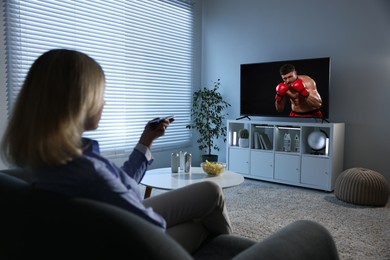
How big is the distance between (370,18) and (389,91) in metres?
0.81

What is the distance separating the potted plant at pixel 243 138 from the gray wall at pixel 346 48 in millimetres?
1001

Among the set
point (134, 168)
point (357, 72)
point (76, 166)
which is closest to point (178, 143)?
point (357, 72)

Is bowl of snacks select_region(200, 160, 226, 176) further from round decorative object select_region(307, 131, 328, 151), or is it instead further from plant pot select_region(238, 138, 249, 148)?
plant pot select_region(238, 138, 249, 148)

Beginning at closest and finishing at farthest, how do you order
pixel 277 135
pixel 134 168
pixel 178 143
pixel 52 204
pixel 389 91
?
pixel 52 204, pixel 134 168, pixel 389 91, pixel 277 135, pixel 178 143

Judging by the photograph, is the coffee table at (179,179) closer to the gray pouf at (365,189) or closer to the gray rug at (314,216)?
the gray rug at (314,216)

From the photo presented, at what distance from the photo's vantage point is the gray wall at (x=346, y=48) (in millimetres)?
3586

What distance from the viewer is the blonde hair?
0.72 m

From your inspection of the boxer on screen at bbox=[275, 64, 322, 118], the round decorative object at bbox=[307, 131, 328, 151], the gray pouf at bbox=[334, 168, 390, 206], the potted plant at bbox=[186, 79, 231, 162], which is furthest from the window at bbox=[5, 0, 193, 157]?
the gray pouf at bbox=[334, 168, 390, 206]

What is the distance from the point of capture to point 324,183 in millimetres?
3574

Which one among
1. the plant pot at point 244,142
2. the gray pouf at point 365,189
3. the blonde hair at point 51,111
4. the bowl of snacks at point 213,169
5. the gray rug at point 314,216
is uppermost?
the blonde hair at point 51,111

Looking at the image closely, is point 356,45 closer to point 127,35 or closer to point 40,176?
point 127,35

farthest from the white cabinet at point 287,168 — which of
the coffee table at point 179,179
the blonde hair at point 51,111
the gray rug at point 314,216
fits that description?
the blonde hair at point 51,111

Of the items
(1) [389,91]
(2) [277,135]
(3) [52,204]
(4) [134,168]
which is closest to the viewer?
(3) [52,204]

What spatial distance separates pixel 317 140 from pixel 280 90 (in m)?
0.75
